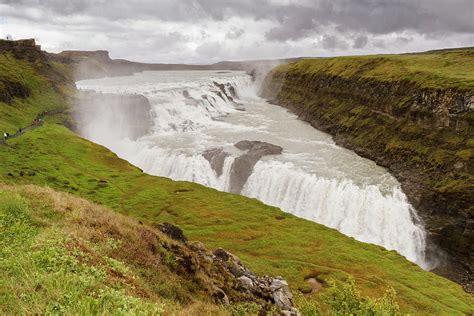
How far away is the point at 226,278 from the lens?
19.2 m

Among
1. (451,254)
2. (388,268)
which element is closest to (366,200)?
(451,254)

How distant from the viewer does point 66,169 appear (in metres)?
52.2

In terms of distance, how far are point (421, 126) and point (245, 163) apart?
99.9ft

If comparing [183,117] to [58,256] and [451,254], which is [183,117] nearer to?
[451,254]

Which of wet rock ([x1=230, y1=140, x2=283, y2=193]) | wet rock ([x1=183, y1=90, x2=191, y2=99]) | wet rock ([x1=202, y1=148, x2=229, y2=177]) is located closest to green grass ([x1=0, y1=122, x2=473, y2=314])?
wet rock ([x1=230, y1=140, x2=283, y2=193])

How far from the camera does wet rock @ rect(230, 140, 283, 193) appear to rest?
190 ft

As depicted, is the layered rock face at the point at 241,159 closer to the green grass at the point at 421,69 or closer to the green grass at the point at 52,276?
the green grass at the point at 421,69

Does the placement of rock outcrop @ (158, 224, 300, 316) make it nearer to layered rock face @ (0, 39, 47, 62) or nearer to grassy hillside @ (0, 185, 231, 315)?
grassy hillside @ (0, 185, 231, 315)

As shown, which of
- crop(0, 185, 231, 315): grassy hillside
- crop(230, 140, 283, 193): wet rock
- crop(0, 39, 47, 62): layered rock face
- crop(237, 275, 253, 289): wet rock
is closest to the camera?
crop(0, 185, 231, 315): grassy hillside

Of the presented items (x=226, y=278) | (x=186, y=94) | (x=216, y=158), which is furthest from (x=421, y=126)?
(x=186, y=94)

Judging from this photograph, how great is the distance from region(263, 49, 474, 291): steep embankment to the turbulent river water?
2.81m

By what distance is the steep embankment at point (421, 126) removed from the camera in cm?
4609

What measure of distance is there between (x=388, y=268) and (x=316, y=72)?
299ft

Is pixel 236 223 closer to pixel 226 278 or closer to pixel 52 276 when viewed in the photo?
pixel 226 278
